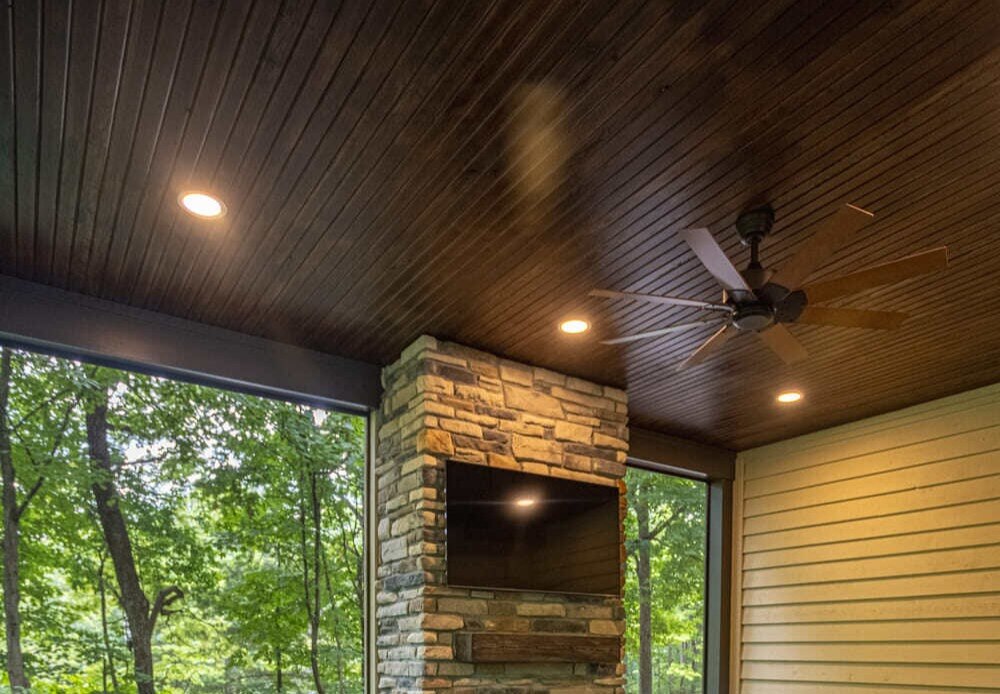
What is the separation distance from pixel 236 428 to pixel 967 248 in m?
4.07

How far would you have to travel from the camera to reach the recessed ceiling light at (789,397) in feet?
16.6

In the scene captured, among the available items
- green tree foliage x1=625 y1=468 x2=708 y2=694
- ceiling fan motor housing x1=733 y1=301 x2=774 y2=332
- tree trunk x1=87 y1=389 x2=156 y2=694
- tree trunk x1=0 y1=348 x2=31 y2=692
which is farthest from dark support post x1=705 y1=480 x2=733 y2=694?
tree trunk x1=0 y1=348 x2=31 y2=692

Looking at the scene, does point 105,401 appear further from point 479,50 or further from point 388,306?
point 479,50

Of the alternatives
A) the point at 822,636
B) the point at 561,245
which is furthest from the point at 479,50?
the point at 822,636

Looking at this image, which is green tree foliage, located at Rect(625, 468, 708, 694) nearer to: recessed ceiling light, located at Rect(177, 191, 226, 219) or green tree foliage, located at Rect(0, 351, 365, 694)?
green tree foliage, located at Rect(0, 351, 365, 694)

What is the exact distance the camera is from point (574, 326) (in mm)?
4016

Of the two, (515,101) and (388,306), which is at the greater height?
(515,101)

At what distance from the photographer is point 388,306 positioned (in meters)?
3.80

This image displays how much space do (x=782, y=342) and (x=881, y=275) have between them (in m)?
0.57

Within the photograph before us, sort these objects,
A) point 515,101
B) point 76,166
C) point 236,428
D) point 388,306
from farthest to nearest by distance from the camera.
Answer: point 236,428, point 388,306, point 76,166, point 515,101

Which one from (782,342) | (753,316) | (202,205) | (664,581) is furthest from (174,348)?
(664,581)

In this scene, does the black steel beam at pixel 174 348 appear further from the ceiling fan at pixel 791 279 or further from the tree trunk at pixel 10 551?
the ceiling fan at pixel 791 279

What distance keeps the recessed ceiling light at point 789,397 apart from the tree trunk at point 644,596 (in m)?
2.37

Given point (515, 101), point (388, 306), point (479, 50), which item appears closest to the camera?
point (479, 50)
